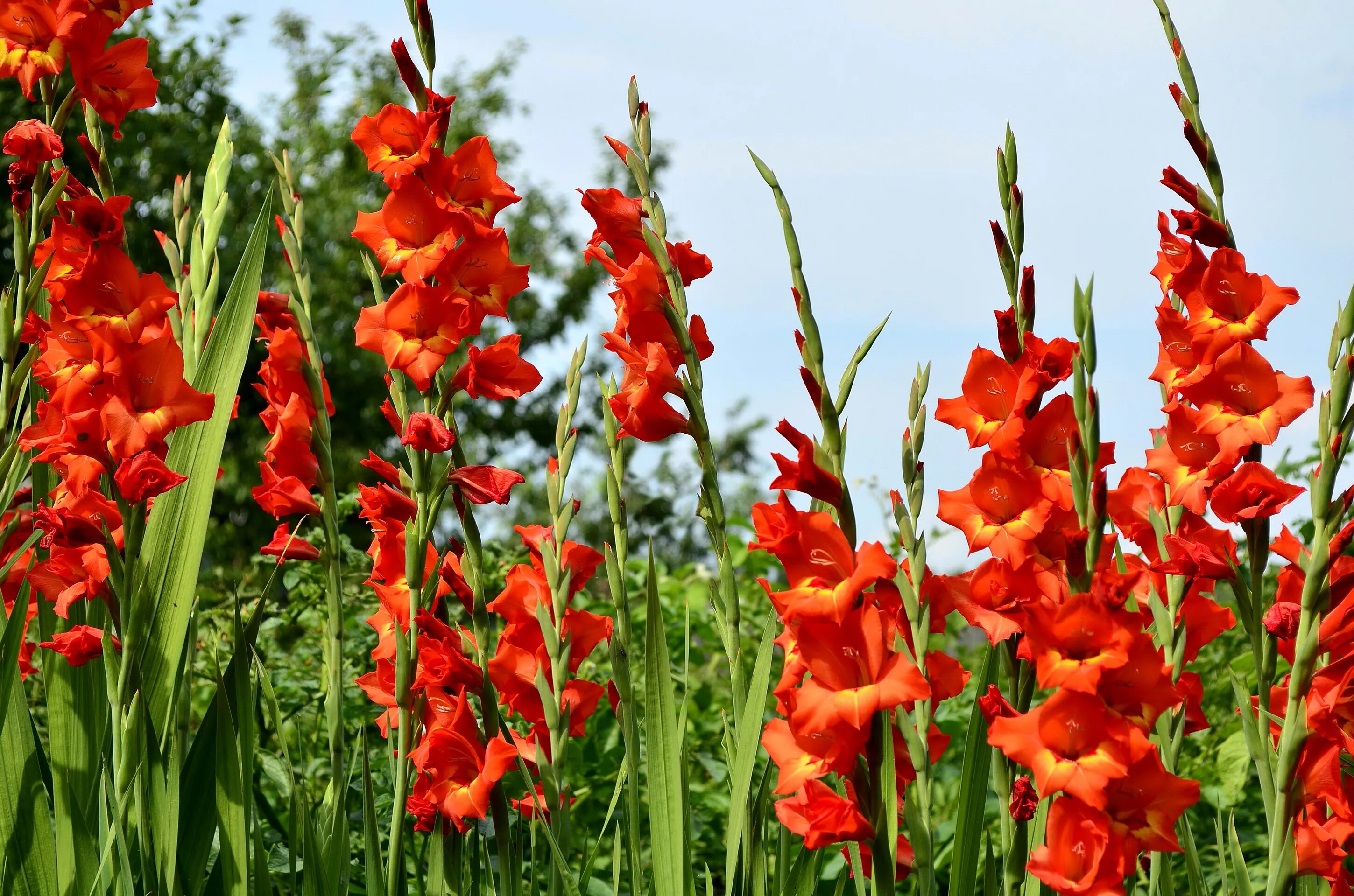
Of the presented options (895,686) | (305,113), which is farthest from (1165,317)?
(305,113)

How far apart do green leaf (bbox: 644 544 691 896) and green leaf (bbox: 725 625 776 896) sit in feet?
0.21

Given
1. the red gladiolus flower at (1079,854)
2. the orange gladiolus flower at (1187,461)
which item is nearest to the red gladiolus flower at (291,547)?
the red gladiolus flower at (1079,854)

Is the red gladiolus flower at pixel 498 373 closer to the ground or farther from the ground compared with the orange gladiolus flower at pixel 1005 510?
farther from the ground

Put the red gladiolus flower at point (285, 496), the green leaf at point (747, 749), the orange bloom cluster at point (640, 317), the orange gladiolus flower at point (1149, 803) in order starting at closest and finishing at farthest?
the orange gladiolus flower at point (1149, 803), the green leaf at point (747, 749), the orange bloom cluster at point (640, 317), the red gladiolus flower at point (285, 496)

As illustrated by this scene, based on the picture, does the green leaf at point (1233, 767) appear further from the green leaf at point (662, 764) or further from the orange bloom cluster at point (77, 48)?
the orange bloom cluster at point (77, 48)

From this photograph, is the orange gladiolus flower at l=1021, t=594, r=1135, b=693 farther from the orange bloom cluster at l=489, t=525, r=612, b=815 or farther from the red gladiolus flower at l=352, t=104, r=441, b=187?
the red gladiolus flower at l=352, t=104, r=441, b=187

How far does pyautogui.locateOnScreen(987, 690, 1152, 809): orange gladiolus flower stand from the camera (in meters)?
1.09

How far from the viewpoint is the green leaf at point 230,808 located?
152 centimetres

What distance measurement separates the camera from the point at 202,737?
169 cm

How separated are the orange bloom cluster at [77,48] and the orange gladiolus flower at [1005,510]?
1.47m

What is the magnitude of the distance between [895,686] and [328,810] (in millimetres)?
1096

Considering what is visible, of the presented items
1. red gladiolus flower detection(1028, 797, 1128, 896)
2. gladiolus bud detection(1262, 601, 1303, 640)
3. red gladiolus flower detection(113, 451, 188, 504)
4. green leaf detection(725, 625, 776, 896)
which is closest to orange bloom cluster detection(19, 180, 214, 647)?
red gladiolus flower detection(113, 451, 188, 504)

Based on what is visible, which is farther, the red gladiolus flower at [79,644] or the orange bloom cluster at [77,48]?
the orange bloom cluster at [77,48]

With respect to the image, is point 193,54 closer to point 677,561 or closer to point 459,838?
point 459,838
